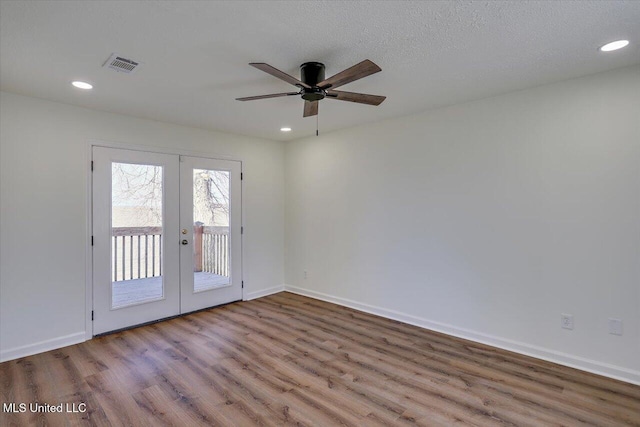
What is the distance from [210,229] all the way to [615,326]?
4527 mm

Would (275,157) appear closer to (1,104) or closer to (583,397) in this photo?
(1,104)

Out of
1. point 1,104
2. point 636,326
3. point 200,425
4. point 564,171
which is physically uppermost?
point 1,104

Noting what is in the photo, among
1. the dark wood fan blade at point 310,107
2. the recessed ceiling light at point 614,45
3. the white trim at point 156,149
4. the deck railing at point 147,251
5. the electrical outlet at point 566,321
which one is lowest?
the electrical outlet at point 566,321

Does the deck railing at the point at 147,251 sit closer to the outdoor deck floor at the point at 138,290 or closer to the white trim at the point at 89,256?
the outdoor deck floor at the point at 138,290

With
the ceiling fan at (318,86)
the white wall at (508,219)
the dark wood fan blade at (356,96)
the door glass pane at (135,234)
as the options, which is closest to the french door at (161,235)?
the door glass pane at (135,234)

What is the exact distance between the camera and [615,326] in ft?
8.98

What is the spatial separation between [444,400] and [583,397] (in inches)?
40.8

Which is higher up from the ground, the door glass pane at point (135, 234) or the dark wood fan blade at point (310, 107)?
the dark wood fan blade at point (310, 107)

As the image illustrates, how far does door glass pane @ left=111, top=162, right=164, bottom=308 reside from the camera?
12.6 feet

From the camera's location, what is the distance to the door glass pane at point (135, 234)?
3.83m

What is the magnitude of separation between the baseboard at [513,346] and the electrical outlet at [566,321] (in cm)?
25

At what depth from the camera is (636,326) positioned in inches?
104

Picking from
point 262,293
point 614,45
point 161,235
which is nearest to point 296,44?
→ point 614,45

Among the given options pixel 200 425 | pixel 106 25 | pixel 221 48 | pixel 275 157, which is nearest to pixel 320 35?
pixel 221 48
